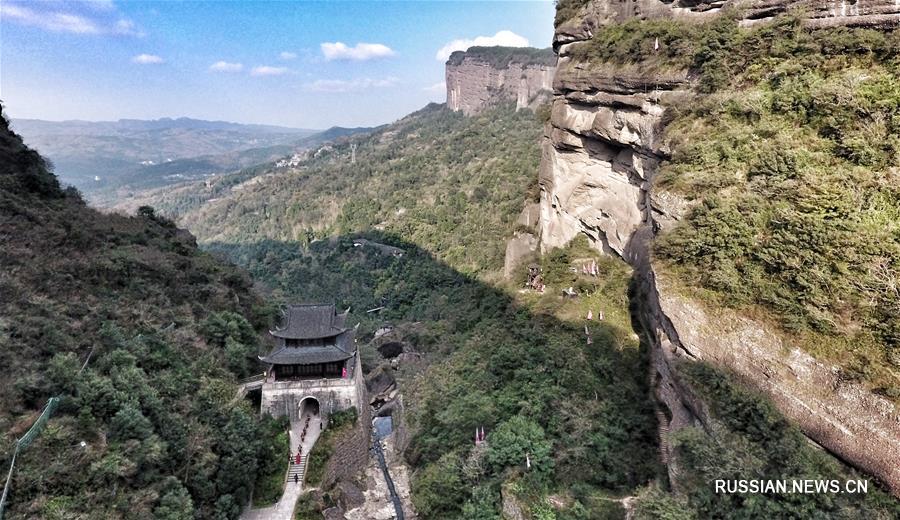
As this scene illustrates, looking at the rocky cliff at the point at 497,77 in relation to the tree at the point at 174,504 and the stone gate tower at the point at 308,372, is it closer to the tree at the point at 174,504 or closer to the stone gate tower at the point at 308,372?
the stone gate tower at the point at 308,372

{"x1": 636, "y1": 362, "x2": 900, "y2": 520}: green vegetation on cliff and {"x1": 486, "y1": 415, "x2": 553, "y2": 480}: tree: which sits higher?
{"x1": 636, "y1": 362, "x2": 900, "y2": 520}: green vegetation on cliff

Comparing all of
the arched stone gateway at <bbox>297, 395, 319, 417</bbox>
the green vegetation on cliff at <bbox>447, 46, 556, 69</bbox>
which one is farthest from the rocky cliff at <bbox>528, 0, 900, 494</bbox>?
the green vegetation on cliff at <bbox>447, 46, 556, 69</bbox>

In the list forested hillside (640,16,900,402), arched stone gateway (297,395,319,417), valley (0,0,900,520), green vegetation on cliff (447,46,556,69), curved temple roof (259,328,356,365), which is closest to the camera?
forested hillside (640,16,900,402)

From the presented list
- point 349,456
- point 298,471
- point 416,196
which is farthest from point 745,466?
point 416,196

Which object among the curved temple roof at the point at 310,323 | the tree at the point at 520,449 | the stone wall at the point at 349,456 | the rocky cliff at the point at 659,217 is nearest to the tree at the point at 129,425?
the curved temple roof at the point at 310,323

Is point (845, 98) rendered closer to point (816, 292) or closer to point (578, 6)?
point (816, 292)

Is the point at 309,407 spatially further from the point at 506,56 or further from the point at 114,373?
the point at 506,56

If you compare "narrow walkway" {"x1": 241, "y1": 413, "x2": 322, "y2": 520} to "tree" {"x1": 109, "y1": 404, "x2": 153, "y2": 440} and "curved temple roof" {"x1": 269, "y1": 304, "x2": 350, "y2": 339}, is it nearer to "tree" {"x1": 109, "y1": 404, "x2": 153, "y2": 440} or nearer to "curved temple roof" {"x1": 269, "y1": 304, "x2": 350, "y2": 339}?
"curved temple roof" {"x1": 269, "y1": 304, "x2": 350, "y2": 339}
